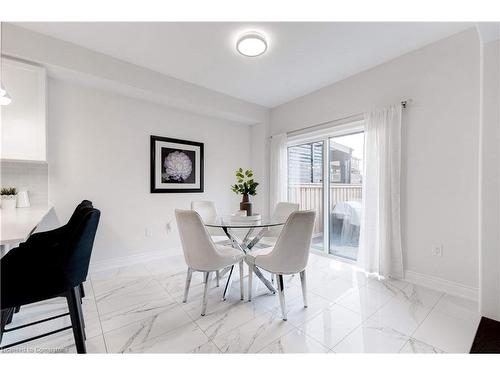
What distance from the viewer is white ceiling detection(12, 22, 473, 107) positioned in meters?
2.09

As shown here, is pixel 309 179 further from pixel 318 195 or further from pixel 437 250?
pixel 437 250

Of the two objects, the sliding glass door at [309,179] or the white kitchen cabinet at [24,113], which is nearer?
the white kitchen cabinet at [24,113]

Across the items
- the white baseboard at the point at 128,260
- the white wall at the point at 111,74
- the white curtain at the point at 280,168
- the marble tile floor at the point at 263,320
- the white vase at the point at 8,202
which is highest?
the white wall at the point at 111,74

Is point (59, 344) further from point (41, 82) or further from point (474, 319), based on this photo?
point (474, 319)

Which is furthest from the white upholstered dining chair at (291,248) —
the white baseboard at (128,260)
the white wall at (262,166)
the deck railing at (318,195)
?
the white wall at (262,166)

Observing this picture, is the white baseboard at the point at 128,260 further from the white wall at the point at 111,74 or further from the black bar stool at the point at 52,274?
the white wall at the point at 111,74

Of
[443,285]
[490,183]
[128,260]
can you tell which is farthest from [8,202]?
[443,285]

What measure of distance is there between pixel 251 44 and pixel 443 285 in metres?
3.09

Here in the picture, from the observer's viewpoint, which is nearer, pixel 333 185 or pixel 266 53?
pixel 266 53

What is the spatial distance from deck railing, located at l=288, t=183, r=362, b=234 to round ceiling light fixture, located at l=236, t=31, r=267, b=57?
2112 mm

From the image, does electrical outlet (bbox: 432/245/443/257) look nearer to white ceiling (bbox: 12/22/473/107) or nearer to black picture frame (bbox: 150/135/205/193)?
white ceiling (bbox: 12/22/473/107)

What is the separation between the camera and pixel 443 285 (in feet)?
7.46

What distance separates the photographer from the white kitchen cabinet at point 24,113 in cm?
210

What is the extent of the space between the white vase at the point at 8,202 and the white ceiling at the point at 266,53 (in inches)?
64.0
